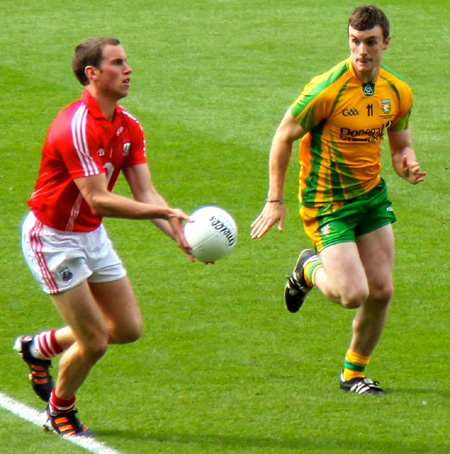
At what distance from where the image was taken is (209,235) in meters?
6.65

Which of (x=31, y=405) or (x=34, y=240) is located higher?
(x=34, y=240)

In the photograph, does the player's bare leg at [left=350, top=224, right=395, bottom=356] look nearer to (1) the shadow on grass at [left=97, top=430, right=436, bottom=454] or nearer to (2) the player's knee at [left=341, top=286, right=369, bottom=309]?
(2) the player's knee at [left=341, top=286, right=369, bottom=309]

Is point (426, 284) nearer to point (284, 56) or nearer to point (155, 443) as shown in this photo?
point (155, 443)

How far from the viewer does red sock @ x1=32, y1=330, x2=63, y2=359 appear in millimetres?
7141

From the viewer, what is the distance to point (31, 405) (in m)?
7.37

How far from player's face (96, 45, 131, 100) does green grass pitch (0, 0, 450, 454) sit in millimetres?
2079

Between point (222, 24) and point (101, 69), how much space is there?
1116cm

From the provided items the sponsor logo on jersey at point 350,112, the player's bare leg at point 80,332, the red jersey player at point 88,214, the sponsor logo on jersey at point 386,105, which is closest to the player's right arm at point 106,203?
the red jersey player at point 88,214

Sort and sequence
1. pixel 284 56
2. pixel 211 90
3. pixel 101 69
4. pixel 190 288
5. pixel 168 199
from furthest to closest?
pixel 284 56
pixel 211 90
pixel 168 199
pixel 190 288
pixel 101 69

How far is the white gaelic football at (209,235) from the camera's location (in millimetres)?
6658

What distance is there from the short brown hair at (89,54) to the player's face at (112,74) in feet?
0.09

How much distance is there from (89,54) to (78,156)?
0.64 meters

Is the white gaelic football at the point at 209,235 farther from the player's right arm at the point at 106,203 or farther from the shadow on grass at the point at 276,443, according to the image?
the shadow on grass at the point at 276,443

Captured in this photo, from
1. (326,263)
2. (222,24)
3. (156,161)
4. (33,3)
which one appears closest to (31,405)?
(326,263)
